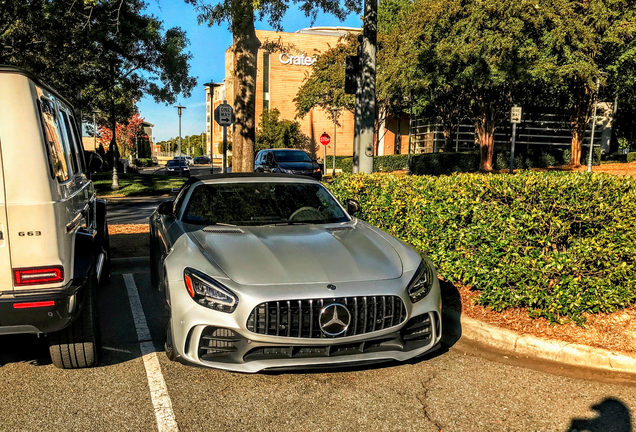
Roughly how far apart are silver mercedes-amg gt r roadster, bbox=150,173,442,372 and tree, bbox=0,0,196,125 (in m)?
12.2

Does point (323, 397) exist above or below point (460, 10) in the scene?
below

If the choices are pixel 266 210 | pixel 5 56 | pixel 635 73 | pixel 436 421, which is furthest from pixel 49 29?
pixel 635 73

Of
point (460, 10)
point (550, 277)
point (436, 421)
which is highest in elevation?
point (460, 10)

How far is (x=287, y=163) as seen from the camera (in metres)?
21.7

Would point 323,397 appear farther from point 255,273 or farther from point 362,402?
point 255,273

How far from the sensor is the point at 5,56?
18156 millimetres

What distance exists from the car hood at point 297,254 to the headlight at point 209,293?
121mm

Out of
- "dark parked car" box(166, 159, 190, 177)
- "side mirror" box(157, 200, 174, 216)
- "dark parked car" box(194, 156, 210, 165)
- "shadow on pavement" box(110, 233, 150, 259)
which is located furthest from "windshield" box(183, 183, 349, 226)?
"dark parked car" box(194, 156, 210, 165)

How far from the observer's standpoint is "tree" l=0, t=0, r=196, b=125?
1761 cm

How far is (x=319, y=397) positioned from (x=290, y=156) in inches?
752

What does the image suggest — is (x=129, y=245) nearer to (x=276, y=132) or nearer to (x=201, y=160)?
(x=276, y=132)

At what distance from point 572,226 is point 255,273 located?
3.03m

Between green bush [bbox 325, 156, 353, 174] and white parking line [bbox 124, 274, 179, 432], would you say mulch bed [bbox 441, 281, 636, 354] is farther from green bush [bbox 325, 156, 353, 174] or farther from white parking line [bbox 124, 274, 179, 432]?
green bush [bbox 325, 156, 353, 174]

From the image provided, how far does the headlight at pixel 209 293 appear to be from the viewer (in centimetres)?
365
